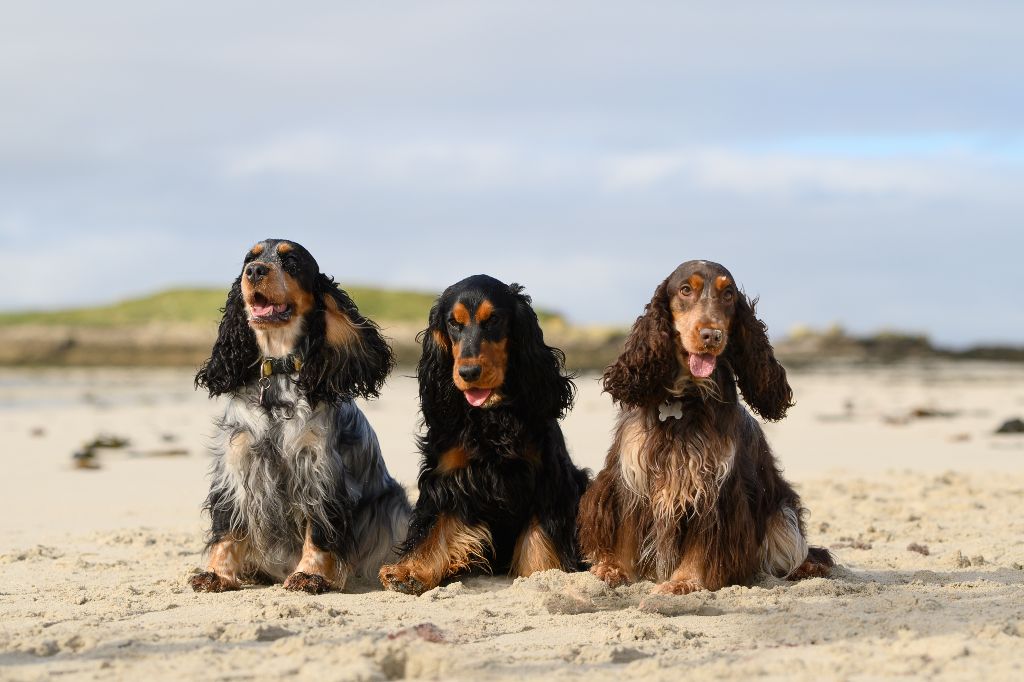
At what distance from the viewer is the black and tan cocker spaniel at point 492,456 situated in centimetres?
643

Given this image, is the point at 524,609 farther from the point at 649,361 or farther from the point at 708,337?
the point at 708,337

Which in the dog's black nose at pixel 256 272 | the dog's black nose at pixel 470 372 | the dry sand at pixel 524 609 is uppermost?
the dog's black nose at pixel 256 272

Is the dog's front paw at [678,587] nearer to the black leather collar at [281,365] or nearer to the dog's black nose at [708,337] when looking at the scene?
the dog's black nose at [708,337]

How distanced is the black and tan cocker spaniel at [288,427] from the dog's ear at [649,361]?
1.34 m

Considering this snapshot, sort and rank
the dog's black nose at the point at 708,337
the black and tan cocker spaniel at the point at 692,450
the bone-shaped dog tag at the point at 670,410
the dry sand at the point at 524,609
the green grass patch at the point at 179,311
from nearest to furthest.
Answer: the dry sand at the point at 524,609, the dog's black nose at the point at 708,337, the black and tan cocker spaniel at the point at 692,450, the bone-shaped dog tag at the point at 670,410, the green grass patch at the point at 179,311

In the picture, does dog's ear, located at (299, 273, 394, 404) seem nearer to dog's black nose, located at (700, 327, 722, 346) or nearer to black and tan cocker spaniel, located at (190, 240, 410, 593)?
black and tan cocker spaniel, located at (190, 240, 410, 593)

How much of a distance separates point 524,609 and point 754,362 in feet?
5.31

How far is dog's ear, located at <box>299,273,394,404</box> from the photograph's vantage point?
6418 millimetres

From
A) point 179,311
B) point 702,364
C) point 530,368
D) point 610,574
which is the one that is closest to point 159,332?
point 179,311

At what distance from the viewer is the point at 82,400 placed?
21641 mm

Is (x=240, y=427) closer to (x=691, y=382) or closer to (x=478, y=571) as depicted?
(x=478, y=571)

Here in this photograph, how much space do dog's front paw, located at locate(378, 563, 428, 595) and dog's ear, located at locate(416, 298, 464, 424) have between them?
773mm

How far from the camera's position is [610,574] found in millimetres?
6277

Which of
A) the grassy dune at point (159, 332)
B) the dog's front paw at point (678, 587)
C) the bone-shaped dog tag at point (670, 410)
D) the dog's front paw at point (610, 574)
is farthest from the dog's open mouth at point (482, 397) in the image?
the grassy dune at point (159, 332)
